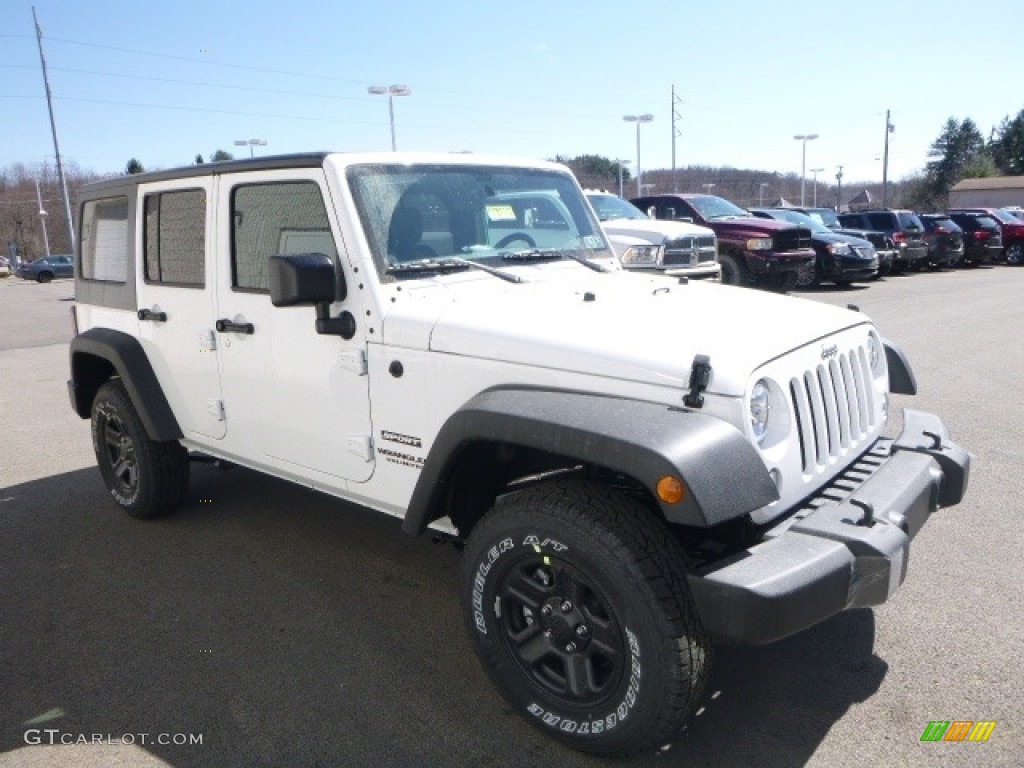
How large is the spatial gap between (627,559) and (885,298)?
49.9 feet

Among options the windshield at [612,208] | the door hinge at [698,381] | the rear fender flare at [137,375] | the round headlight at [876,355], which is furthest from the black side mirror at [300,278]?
the windshield at [612,208]

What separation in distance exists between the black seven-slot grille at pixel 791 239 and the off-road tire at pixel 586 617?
12946 mm

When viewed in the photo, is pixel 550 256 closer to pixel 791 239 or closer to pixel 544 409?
pixel 544 409

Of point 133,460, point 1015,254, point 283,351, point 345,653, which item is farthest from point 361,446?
point 1015,254

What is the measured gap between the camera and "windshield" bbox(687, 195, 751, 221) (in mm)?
15336

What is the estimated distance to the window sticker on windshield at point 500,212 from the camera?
391cm

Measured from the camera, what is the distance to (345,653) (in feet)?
11.3

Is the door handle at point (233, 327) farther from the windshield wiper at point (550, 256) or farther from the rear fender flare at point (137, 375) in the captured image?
the windshield wiper at point (550, 256)

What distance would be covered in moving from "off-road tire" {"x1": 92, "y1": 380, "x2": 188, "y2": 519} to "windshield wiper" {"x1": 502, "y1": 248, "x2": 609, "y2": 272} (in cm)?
241

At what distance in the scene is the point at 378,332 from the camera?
3264 mm

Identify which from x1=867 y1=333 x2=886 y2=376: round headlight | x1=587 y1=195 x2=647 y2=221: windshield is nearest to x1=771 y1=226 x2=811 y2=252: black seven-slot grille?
x1=587 y1=195 x2=647 y2=221: windshield

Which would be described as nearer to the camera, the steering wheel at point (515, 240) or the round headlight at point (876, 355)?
the round headlight at point (876, 355)

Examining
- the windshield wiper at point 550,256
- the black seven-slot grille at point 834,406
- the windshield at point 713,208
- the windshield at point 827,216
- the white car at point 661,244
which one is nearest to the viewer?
the black seven-slot grille at point 834,406

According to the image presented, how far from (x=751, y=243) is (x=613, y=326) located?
12.4 meters
